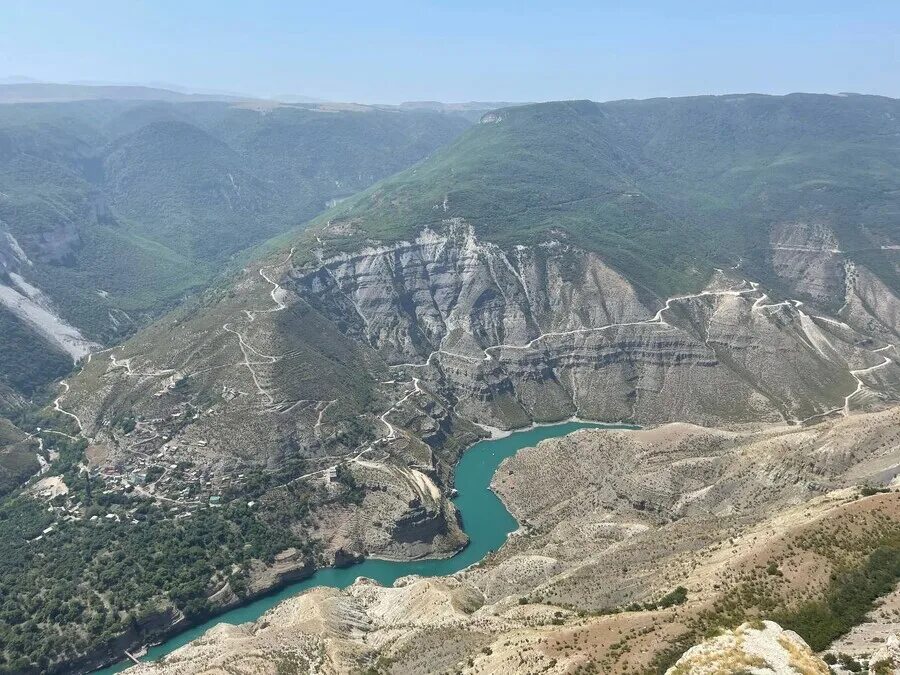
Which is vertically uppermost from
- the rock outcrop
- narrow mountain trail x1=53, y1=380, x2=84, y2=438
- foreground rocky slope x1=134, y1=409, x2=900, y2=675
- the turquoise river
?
the rock outcrop

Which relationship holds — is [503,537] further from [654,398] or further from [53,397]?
[53,397]

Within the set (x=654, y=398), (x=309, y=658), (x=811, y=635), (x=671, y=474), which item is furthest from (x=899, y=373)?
(x=309, y=658)

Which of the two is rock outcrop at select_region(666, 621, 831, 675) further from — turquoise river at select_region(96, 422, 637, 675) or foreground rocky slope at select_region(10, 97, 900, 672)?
turquoise river at select_region(96, 422, 637, 675)

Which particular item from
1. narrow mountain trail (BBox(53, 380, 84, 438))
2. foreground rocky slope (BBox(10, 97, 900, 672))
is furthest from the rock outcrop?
narrow mountain trail (BBox(53, 380, 84, 438))

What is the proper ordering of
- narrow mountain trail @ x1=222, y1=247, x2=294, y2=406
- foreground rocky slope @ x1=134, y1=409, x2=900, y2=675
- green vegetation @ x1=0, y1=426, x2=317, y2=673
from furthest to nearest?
narrow mountain trail @ x1=222, y1=247, x2=294, y2=406
green vegetation @ x1=0, y1=426, x2=317, y2=673
foreground rocky slope @ x1=134, y1=409, x2=900, y2=675

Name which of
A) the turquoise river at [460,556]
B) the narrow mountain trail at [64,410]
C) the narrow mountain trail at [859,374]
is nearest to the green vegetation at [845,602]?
the turquoise river at [460,556]

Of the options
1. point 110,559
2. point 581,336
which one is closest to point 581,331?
point 581,336

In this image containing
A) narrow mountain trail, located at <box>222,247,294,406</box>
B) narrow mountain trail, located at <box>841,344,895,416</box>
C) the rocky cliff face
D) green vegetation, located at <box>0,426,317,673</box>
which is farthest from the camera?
the rocky cliff face

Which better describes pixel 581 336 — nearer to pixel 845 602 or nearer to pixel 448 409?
pixel 448 409
